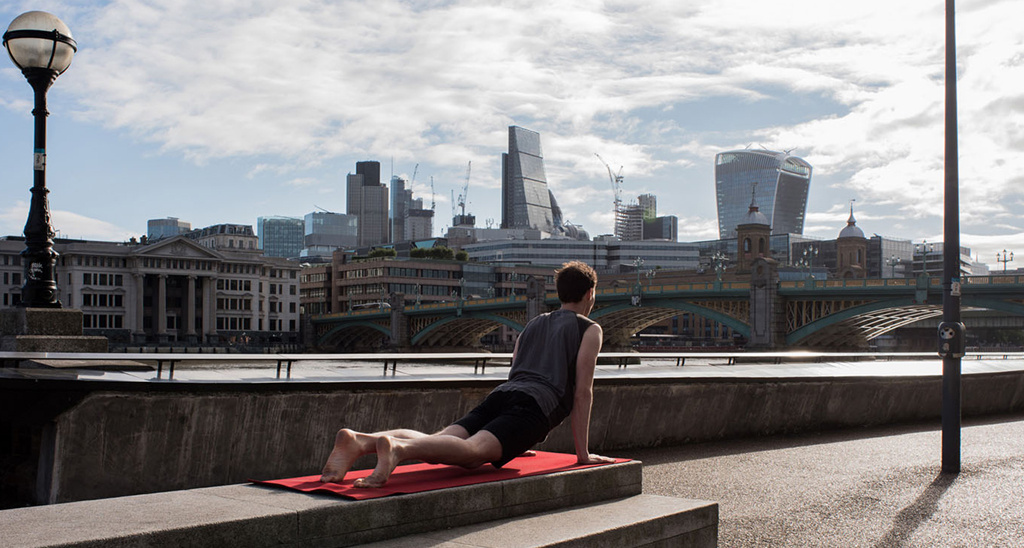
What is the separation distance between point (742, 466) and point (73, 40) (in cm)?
937

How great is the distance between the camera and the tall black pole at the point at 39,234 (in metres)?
11.2

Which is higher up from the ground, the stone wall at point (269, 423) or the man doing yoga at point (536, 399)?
the man doing yoga at point (536, 399)

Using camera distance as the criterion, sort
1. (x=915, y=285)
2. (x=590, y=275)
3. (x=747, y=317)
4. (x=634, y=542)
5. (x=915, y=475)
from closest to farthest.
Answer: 1. (x=634, y=542)
2. (x=590, y=275)
3. (x=915, y=475)
4. (x=915, y=285)
5. (x=747, y=317)

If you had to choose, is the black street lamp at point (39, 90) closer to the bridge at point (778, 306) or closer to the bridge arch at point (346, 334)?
the bridge at point (778, 306)

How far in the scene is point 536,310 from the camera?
8181 centimetres

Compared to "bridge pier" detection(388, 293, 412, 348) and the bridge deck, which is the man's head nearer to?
the bridge deck

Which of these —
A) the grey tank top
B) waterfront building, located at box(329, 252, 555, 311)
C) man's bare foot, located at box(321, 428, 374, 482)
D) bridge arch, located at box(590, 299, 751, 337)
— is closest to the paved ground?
the grey tank top

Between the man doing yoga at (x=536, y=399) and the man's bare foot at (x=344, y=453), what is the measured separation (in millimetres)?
187

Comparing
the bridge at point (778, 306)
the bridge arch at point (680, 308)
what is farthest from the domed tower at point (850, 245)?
the bridge arch at point (680, 308)

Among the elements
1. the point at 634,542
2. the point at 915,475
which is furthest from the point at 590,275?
the point at 915,475

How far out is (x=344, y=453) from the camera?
16.2 ft

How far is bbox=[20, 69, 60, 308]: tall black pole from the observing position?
36.9ft

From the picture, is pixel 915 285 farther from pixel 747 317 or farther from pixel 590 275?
pixel 590 275

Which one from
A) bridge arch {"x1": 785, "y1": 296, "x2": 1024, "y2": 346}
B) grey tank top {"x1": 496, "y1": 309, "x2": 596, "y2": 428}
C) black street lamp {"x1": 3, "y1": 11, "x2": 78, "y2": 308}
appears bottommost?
bridge arch {"x1": 785, "y1": 296, "x2": 1024, "y2": 346}
